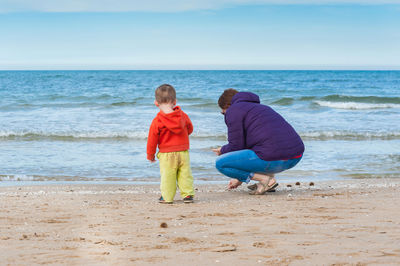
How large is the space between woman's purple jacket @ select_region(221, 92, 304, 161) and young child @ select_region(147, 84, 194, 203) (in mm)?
486

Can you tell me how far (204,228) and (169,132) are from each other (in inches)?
58.4

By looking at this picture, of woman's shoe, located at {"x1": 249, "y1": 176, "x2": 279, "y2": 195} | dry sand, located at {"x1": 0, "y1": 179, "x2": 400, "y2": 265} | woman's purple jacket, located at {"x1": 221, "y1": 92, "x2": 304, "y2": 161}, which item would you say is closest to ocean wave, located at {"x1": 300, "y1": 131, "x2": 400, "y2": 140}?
dry sand, located at {"x1": 0, "y1": 179, "x2": 400, "y2": 265}

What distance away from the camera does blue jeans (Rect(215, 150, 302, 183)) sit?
522 cm

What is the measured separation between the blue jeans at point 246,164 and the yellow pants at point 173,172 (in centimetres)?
44

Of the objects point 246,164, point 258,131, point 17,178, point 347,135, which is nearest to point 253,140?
point 258,131

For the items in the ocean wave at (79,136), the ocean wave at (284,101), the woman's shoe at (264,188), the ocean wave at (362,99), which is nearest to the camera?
the woman's shoe at (264,188)

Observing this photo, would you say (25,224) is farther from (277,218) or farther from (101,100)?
(101,100)

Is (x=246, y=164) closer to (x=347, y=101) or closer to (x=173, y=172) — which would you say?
(x=173, y=172)

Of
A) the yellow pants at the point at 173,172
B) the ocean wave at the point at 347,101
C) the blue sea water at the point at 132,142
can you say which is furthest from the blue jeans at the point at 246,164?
the ocean wave at the point at 347,101

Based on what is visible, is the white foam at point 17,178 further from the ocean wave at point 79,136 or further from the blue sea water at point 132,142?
the ocean wave at point 79,136

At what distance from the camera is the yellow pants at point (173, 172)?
5.06 m

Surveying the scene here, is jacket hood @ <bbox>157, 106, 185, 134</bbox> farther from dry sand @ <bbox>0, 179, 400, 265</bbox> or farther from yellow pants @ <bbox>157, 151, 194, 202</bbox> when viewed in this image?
dry sand @ <bbox>0, 179, 400, 265</bbox>

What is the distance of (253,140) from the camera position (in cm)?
517

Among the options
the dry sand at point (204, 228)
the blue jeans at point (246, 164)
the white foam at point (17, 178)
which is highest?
the blue jeans at point (246, 164)
